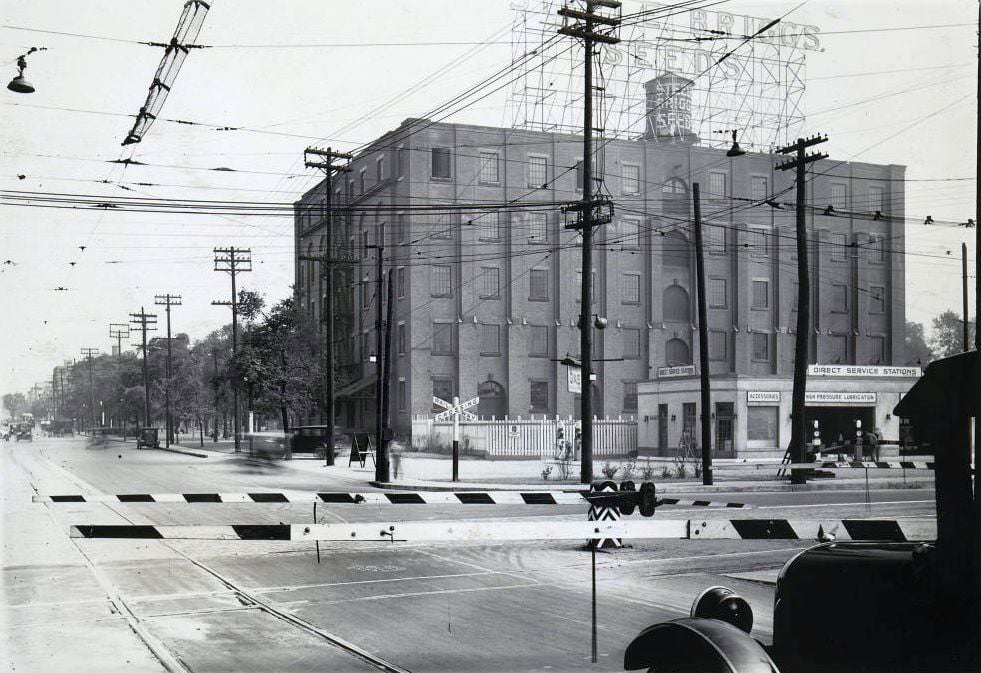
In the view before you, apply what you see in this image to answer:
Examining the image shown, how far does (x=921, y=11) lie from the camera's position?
28.1 feet

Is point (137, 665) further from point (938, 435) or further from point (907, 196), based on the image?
point (907, 196)

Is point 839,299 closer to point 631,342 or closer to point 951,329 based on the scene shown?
point 951,329

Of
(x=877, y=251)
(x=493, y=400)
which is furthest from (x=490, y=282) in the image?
(x=877, y=251)

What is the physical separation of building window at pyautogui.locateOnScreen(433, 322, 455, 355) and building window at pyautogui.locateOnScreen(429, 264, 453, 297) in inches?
70.5

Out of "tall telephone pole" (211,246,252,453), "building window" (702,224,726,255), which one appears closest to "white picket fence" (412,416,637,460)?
"tall telephone pole" (211,246,252,453)

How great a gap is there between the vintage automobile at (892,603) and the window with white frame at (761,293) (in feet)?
194

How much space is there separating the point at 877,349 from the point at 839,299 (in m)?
4.38

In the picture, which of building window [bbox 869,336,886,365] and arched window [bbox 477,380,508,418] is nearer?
arched window [bbox 477,380,508,418]

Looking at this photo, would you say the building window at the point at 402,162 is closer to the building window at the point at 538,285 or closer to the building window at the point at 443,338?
the building window at the point at 443,338

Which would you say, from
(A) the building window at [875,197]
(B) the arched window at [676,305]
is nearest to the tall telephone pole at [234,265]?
(B) the arched window at [676,305]

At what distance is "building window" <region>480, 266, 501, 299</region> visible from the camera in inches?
2137

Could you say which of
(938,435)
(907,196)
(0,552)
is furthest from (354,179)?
(938,435)

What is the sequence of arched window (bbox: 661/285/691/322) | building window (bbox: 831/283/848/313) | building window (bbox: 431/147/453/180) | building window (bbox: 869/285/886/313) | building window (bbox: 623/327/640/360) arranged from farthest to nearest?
building window (bbox: 831/283/848/313) < building window (bbox: 869/285/886/313) < arched window (bbox: 661/285/691/322) < building window (bbox: 623/327/640/360) < building window (bbox: 431/147/453/180)

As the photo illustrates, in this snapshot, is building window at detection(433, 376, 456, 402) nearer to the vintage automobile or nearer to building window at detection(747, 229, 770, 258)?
building window at detection(747, 229, 770, 258)
